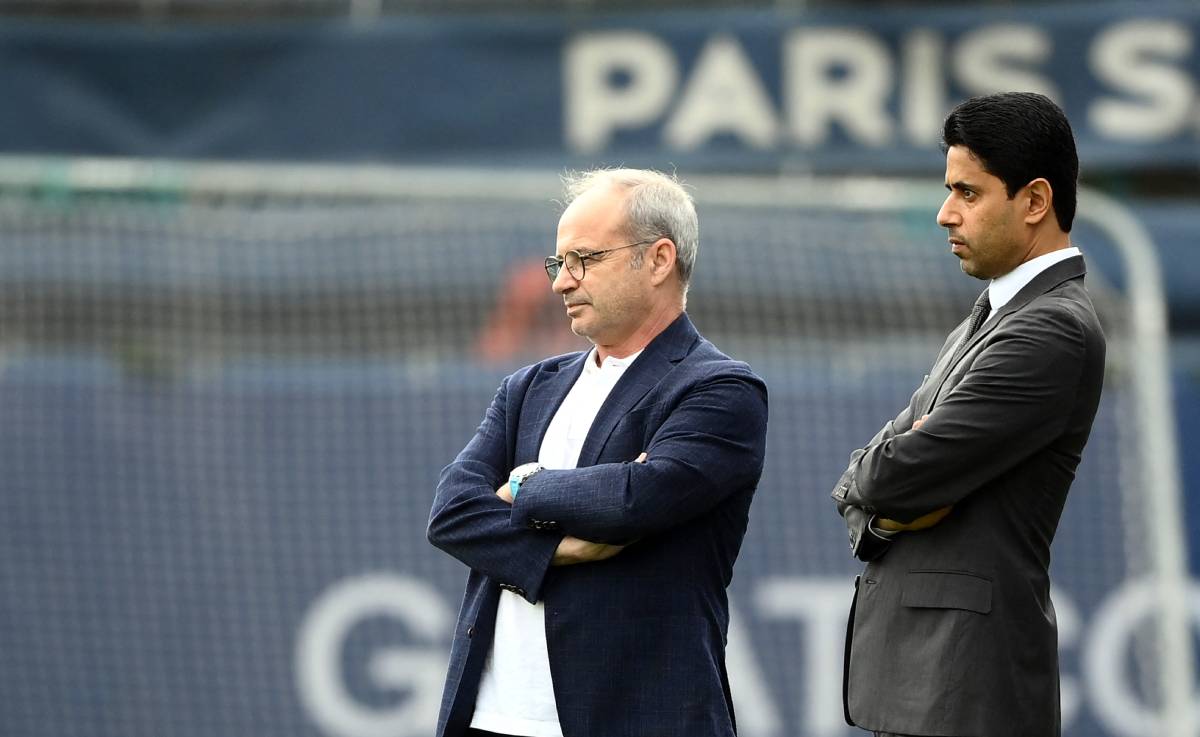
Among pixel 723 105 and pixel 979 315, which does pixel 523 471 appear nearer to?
pixel 979 315

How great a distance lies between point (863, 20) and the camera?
8.38 m

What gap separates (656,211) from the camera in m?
2.92

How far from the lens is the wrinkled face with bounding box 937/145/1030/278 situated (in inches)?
101

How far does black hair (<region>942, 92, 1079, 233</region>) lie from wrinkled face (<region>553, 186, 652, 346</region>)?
0.64 m

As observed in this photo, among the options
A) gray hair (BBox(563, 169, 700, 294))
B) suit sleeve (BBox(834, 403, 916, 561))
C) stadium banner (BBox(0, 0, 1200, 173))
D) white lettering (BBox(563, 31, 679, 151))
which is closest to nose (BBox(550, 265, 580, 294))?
gray hair (BBox(563, 169, 700, 294))

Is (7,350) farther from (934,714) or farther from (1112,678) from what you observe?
(934,714)

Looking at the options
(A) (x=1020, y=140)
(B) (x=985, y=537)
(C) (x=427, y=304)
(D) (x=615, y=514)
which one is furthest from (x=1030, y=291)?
(C) (x=427, y=304)

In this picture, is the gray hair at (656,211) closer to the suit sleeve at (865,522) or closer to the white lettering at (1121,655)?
the suit sleeve at (865,522)

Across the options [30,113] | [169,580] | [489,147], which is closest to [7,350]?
[169,580]

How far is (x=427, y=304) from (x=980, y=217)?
4782 mm

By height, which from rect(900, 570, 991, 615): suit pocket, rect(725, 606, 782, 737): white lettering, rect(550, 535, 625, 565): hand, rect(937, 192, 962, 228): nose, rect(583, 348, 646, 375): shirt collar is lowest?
rect(725, 606, 782, 737): white lettering

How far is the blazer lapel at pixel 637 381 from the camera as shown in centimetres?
288

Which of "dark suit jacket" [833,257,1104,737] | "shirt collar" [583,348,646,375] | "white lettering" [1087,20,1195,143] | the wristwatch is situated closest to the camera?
"dark suit jacket" [833,257,1104,737]

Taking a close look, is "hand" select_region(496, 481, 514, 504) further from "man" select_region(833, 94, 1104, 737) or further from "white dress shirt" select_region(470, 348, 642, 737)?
"man" select_region(833, 94, 1104, 737)
